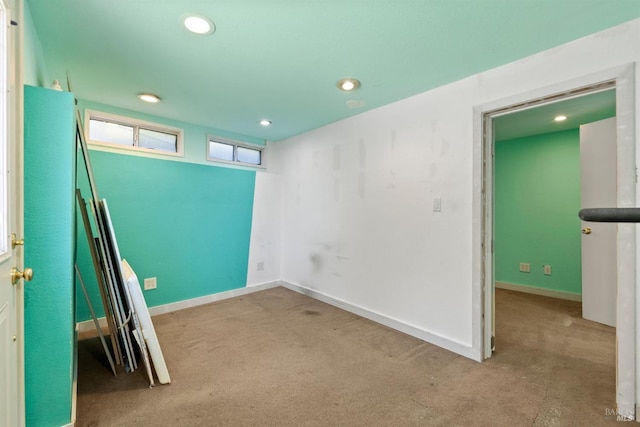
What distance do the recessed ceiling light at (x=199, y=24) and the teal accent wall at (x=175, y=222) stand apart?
1938 millimetres

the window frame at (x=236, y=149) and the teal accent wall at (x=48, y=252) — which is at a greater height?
the window frame at (x=236, y=149)

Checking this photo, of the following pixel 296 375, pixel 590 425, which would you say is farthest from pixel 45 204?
pixel 590 425

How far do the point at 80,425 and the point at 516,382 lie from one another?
9.10ft

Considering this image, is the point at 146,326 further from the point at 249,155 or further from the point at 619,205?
the point at 619,205

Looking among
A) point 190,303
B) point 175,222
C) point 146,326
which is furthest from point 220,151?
point 146,326

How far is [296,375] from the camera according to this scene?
79.0 inches

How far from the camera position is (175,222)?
3.32 metres

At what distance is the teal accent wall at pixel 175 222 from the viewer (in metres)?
2.88

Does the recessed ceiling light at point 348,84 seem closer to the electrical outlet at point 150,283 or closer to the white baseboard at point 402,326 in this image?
the white baseboard at point 402,326

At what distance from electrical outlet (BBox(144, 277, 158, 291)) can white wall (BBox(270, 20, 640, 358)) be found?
6.32ft

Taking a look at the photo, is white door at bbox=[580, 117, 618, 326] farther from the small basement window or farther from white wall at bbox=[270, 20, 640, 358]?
the small basement window

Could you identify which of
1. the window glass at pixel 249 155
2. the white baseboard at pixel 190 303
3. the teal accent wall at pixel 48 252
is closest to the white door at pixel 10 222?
the teal accent wall at pixel 48 252

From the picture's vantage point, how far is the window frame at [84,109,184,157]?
9.44ft

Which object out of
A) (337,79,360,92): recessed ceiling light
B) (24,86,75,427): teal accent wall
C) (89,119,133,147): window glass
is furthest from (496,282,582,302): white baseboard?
(89,119,133,147): window glass
